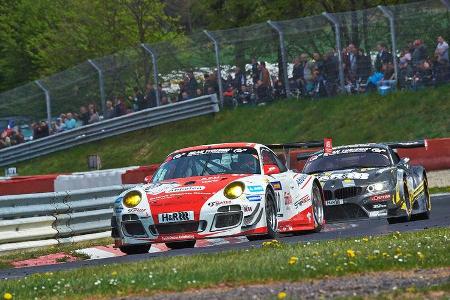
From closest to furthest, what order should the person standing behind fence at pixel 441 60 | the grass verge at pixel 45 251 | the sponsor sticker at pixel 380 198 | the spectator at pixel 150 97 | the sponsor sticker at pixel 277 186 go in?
the sponsor sticker at pixel 277 186
the grass verge at pixel 45 251
the sponsor sticker at pixel 380 198
the person standing behind fence at pixel 441 60
the spectator at pixel 150 97

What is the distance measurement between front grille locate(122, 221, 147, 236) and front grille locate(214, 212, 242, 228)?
2.90ft

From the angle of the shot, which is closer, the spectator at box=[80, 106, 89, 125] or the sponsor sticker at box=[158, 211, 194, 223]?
the sponsor sticker at box=[158, 211, 194, 223]

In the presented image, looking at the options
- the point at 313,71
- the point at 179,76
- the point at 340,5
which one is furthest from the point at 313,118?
the point at 340,5

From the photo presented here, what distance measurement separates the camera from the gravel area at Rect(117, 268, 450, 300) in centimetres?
877

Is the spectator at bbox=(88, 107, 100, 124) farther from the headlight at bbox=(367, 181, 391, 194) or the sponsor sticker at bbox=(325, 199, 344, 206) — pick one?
the headlight at bbox=(367, 181, 391, 194)

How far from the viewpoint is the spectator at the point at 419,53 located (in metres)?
→ 29.1

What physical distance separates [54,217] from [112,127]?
19.0 meters

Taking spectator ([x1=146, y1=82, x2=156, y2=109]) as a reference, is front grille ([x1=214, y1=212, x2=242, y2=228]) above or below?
above

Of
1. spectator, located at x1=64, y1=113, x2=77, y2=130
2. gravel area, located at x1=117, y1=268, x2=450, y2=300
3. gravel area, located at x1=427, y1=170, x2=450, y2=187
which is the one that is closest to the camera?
gravel area, located at x1=117, y1=268, x2=450, y2=300

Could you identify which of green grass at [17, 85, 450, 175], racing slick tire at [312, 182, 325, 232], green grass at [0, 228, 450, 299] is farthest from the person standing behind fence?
green grass at [0, 228, 450, 299]

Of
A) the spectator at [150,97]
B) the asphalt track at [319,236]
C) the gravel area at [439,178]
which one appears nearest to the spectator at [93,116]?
the spectator at [150,97]

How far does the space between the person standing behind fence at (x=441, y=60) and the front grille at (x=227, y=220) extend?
595 inches

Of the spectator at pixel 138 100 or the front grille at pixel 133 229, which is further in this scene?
the spectator at pixel 138 100

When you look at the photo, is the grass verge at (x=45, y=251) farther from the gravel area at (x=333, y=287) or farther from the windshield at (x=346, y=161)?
the gravel area at (x=333, y=287)
